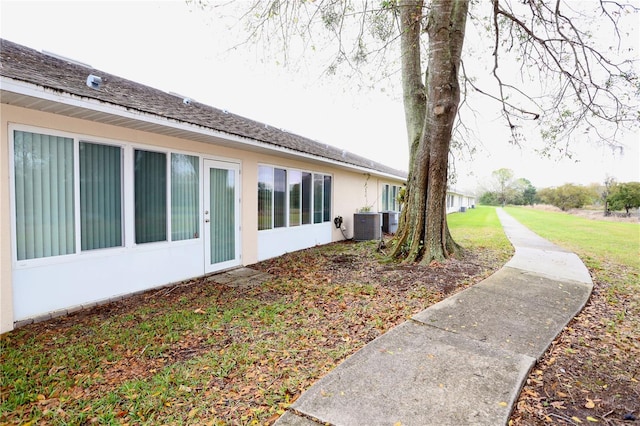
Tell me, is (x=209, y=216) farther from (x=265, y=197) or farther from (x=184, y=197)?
(x=265, y=197)

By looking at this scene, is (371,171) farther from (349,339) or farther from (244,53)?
(349,339)

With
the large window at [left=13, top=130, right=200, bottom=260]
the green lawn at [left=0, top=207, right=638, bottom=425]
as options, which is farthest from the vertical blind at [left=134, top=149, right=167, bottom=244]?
the green lawn at [left=0, top=207, right=638, bottom=425]

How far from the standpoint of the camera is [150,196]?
5.57 meters

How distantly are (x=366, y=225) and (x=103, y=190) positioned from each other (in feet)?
28.8

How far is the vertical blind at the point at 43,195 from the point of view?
4.08m

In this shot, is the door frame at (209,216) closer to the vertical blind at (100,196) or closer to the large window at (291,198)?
the large window at (291,198)

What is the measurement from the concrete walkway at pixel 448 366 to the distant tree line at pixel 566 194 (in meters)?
41.0

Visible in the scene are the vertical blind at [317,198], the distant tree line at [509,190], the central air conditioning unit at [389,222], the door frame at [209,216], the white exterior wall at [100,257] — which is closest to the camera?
the white exterior wall at [100,257]

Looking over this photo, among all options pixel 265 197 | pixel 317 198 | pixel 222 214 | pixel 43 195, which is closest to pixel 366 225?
pixel 317 198

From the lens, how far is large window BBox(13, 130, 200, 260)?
4148mm

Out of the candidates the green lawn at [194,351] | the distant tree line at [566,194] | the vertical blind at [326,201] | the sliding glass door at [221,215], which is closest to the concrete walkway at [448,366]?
the green lawn at [194,351]

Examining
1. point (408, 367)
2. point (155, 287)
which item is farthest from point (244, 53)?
point (408, 367)

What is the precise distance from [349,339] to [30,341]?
3772 millimetres

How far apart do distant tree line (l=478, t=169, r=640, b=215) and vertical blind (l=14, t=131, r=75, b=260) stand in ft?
154
